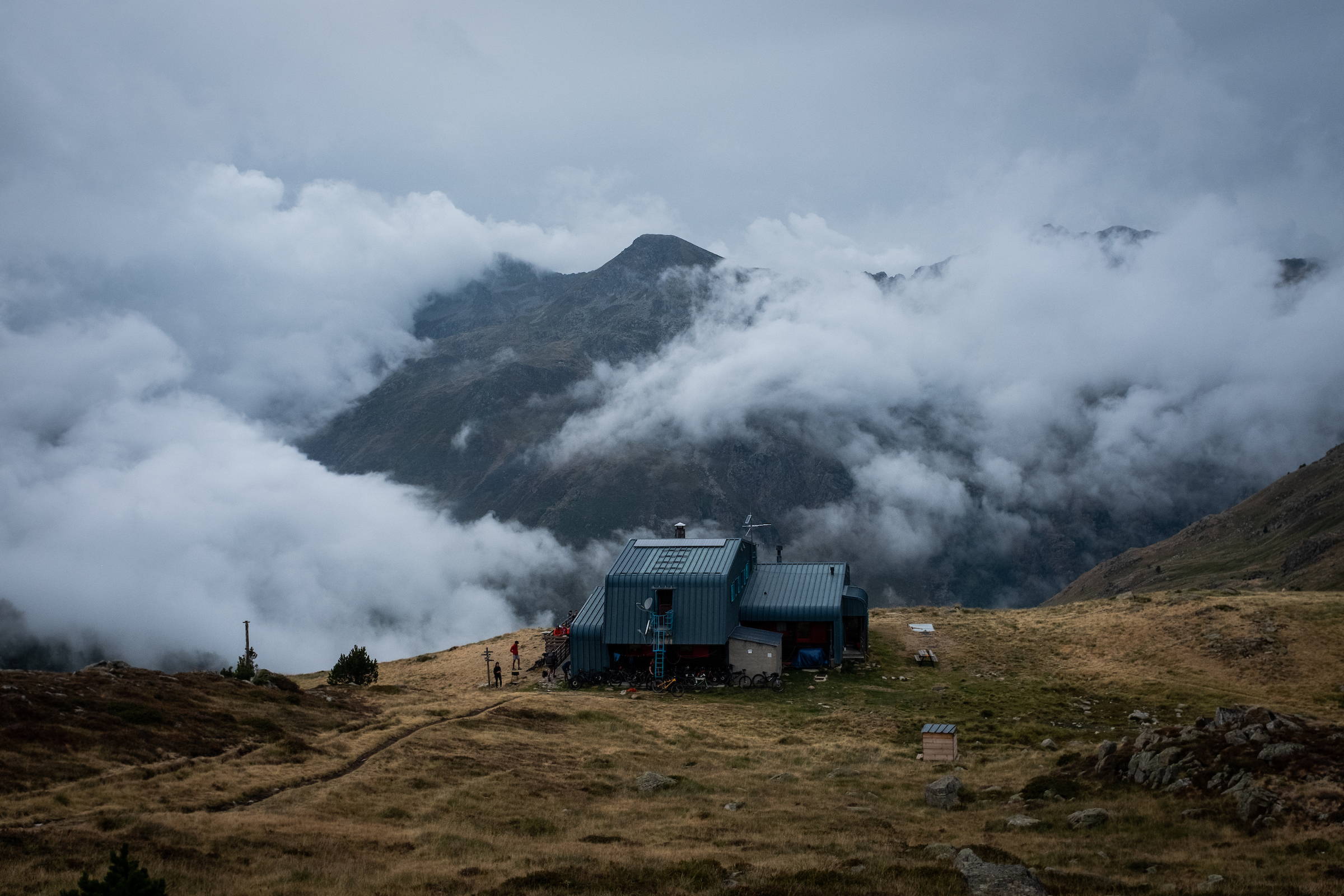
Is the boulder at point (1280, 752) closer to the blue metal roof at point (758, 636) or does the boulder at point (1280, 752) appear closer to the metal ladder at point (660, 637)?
the blue metal roof at point (758, 636)

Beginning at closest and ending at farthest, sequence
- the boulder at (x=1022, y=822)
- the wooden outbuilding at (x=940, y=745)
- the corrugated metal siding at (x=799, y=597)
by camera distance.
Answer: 1. the boulder at (x=1022, y=822)
2. the wooden outbuilding at (x=940, y=745)
3. the corrugated metal siding at (x=799, y=597)

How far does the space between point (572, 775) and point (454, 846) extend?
34.2 feet

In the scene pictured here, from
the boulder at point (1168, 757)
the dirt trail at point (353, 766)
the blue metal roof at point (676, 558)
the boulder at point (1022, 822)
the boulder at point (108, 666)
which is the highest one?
the blue metal roof at point (676, 558)

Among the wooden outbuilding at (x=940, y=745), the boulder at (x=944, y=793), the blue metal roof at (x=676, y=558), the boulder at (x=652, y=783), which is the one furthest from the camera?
the blue metal roof at (x=676, y=558)

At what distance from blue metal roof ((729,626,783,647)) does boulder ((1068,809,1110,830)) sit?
33.1 metres

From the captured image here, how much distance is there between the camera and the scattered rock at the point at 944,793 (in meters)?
29.0

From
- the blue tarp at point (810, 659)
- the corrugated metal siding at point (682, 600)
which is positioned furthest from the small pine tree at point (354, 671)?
the blue tarp at point (810, 659)

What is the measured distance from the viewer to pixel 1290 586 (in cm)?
10162

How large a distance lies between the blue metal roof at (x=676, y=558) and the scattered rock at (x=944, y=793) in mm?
29766

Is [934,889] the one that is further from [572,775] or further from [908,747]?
[908,747]

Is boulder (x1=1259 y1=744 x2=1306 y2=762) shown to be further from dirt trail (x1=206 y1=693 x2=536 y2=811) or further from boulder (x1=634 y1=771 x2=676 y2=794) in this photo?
dirt trail (x1=206 y1=693 x2=536 y2=811)

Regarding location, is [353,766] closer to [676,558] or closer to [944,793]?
[944,793]

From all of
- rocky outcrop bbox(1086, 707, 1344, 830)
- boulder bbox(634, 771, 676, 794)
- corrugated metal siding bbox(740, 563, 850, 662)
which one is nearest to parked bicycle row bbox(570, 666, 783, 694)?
corrugated metal siding bbox(740, 563, 850, 662)

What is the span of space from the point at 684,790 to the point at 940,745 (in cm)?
1188
